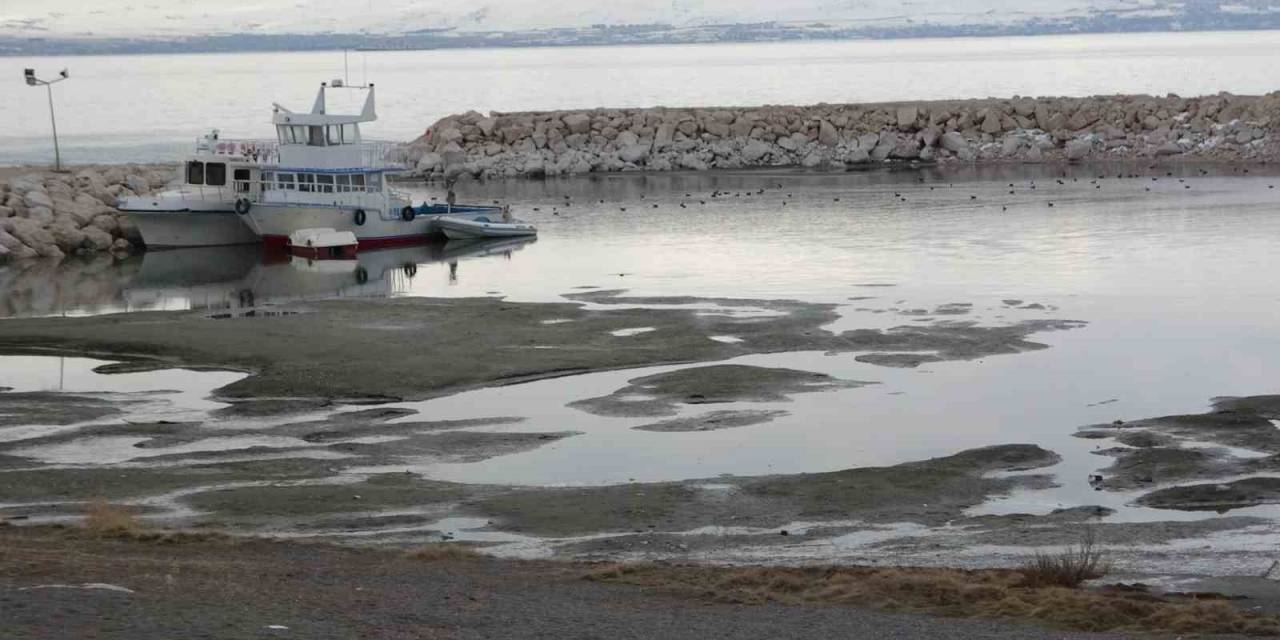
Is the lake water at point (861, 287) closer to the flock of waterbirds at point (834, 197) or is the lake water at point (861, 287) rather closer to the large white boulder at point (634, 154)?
the flock of waterbirds at point (834, 197)

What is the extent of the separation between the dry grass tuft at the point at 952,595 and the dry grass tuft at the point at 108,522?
4.39 metres

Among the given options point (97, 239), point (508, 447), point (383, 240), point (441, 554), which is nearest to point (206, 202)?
point (97, 239)

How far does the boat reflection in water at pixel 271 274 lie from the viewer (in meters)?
37.6

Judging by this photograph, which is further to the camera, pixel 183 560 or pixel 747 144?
pixel 747 144

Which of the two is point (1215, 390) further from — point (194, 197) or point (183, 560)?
point (194, 197)

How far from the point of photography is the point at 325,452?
828 inches

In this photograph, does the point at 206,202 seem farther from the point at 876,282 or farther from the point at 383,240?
the point at 876,282

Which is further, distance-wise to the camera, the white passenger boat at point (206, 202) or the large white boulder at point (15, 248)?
the white passenger boat at point (206, 202)

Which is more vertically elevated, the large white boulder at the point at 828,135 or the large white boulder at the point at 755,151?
the large white boulder at the point at 828,135

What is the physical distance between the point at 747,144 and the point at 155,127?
62072mm

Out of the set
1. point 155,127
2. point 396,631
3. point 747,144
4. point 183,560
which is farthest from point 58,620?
point 155,127

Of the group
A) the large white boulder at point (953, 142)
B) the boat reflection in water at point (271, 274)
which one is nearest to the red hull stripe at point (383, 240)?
the boat reflection in water at point (271, 274)

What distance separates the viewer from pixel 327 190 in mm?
48281

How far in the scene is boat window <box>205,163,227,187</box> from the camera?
159ft
